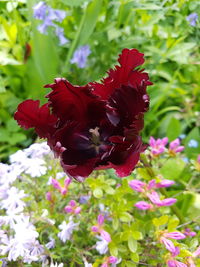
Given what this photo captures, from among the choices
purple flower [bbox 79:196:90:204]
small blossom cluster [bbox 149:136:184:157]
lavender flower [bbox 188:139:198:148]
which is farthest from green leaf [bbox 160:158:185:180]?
purple flower [bbox 79:196:90:204]

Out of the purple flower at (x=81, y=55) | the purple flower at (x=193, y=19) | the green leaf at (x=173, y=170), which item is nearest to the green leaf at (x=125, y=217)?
the green leaf at (x=173, y=170)

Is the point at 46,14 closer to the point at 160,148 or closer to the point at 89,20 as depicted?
the point at 89,20

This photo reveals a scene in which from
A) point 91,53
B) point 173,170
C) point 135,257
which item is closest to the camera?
point 135,257

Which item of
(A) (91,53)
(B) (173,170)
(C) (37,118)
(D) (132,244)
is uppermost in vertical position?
(C) (37,118)

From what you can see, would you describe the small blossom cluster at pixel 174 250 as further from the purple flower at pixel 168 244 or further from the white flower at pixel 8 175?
the white flower at pixel 8 175

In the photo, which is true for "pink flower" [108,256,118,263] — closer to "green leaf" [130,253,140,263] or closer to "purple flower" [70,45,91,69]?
"green leaf" [130,253,140,263]

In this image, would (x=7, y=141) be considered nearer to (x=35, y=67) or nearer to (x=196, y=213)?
(x=35, y=67)

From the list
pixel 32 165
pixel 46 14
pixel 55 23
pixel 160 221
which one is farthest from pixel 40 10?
pixel 160 221
